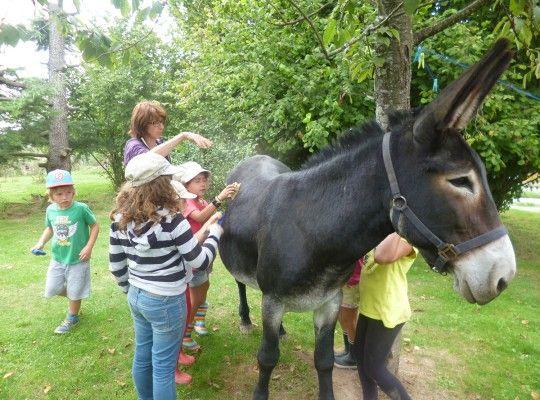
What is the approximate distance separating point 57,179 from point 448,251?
3.81 metres

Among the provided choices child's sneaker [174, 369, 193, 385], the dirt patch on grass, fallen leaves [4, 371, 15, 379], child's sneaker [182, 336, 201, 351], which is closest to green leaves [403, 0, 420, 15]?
the dirt patch on grass

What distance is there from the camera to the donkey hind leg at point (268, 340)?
2.64 meters

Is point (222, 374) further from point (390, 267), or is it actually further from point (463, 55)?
point (463, 55)

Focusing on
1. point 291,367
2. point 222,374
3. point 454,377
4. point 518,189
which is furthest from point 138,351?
point 518,189

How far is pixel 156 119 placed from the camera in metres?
3.38

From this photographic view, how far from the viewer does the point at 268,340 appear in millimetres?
2725

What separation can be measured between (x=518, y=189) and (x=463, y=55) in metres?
5.06

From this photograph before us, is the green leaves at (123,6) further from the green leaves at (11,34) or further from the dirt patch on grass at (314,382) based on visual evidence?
the dirt patch on grass at (314,382)

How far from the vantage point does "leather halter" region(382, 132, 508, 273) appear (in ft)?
5.31

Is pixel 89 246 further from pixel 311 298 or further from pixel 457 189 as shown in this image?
pixel 457 189

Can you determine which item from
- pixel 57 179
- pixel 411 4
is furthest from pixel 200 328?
pixel 411 4

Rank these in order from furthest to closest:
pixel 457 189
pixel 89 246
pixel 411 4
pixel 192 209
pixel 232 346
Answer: pixel 89 246 → pixel 232 346 → pixel 192 209 → pixel 457 189 → pixel 411 4

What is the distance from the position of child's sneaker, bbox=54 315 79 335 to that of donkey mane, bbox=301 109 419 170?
3.78 metres

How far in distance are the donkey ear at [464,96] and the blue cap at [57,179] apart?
11.9 ft
